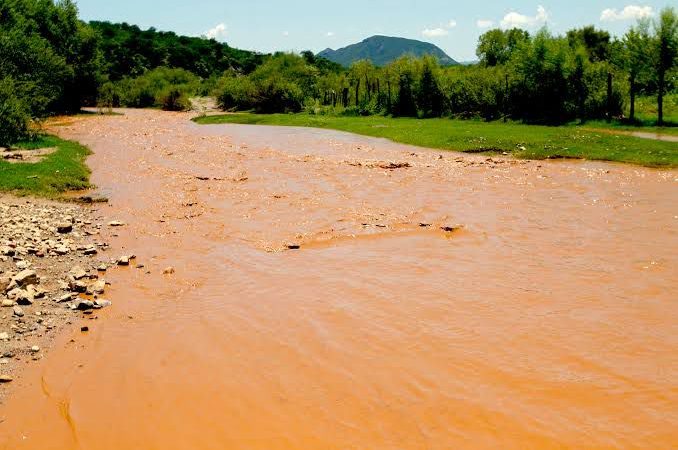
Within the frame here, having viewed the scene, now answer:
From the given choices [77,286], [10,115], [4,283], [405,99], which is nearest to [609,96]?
[405,99]

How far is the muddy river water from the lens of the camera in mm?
5730

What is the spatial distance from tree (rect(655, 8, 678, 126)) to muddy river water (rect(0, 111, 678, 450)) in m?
25.4

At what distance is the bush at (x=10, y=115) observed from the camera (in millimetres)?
23105

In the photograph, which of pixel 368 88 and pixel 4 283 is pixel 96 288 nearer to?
pixel 4 283

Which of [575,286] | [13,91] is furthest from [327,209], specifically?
[13,91]

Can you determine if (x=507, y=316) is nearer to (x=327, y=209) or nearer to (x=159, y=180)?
(x=327, y=209)

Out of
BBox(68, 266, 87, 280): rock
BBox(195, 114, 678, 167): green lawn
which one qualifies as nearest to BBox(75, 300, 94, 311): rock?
BBox(68, 266, 87, 280): rock

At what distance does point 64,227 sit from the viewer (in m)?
11.9

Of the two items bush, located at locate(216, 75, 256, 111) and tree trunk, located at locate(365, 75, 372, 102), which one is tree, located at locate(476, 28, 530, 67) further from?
bush, located at locate(216, 75, 256, 111)

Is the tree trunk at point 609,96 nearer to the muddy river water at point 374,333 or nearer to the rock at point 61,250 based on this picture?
the muddy river water at point 374,333

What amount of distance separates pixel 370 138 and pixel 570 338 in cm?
3058

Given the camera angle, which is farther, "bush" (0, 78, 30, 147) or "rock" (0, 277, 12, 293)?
"bush" (0, 78, 30, 147)

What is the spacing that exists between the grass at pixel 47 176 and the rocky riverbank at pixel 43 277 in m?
2.65

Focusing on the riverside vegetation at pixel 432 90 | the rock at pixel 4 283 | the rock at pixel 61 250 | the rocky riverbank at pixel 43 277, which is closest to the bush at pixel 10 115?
the riverside vegetation at pixel 432 90
